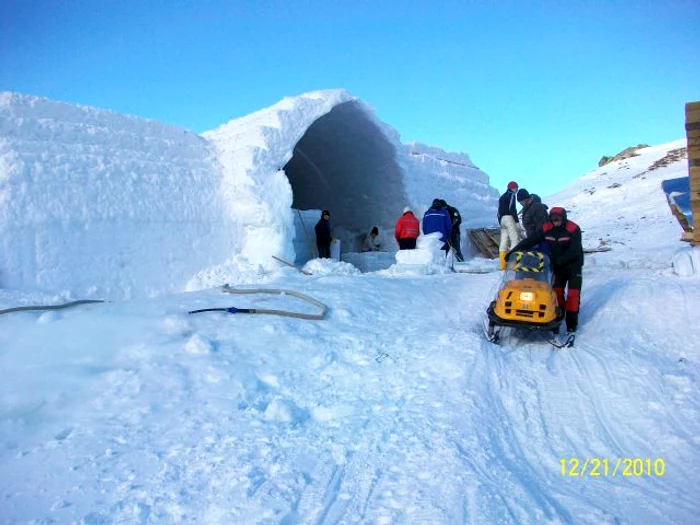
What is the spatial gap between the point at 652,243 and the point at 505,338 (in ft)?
34.0

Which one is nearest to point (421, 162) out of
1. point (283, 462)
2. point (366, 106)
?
point (366, 106)

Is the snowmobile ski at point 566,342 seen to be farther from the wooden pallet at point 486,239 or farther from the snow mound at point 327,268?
Result: the wooden pallet at point 486,239

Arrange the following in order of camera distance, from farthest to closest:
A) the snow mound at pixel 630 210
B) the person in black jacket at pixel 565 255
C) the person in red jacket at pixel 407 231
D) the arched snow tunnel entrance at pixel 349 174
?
the arched snow tunnel entrance at pixel 349 174, the snow mound at pixel 630 210, the person in red jacket at pixel 407 231, the person in black jacket at pixel 565 255

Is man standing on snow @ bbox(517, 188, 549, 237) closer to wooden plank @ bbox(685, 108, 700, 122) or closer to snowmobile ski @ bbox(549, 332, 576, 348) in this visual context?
wooden plank @ bbox(685, 108, 700, 122)

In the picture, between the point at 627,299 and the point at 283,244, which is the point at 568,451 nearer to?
the point at 627,299

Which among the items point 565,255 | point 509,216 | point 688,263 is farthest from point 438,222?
point 565,255

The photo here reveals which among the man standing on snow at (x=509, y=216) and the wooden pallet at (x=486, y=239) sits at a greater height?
the man standing on snow at (x=509, y=216)

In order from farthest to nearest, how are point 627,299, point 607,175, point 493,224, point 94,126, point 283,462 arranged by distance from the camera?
point 607,175 → point 493,224 → point 94,126 → point 627,299 → point 283,462

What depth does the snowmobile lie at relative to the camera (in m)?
5.29

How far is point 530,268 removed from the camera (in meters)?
5.69

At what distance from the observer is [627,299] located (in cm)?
663

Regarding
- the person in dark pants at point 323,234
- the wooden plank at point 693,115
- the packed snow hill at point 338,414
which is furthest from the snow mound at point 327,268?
the wooden plank at point 693,115

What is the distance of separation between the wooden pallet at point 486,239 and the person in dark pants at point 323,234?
535 centimetres

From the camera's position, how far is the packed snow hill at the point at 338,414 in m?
2.67
